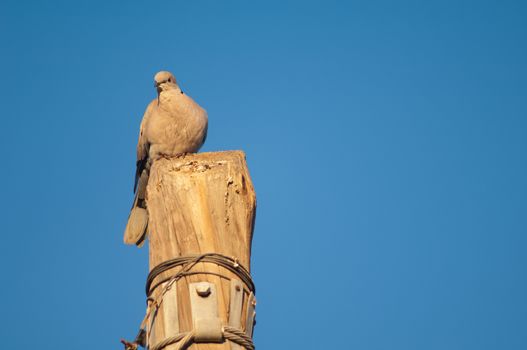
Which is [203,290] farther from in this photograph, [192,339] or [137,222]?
[137,222]

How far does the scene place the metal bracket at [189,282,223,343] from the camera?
3572 millimetres

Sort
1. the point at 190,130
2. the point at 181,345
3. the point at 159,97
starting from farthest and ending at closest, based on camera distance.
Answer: the point at 159,97 → the point at 190,130 → the point at 181,345

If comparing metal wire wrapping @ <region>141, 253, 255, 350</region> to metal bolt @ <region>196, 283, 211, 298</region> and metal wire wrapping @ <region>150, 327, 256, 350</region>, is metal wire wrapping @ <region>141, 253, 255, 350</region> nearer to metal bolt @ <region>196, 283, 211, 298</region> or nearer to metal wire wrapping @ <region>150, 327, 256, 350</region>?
metal wire wrapping @ <region>150, 327, 256, 350</region>

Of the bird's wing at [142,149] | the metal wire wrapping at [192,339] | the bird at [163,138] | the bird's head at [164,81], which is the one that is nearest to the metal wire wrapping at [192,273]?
the metal wire wrapping at [192,339]

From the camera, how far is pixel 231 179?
442cm

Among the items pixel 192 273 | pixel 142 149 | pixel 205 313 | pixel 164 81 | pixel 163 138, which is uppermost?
pixel 164 81

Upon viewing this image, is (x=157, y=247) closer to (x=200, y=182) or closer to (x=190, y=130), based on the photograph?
(x=200, y=182)

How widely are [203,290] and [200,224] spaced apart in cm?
49

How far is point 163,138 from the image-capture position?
704 cm

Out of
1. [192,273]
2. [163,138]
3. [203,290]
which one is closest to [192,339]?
[203,290]

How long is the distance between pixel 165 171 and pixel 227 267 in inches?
33.5

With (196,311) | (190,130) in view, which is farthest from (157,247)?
A: (190,130)

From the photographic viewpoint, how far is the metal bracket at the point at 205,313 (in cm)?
357

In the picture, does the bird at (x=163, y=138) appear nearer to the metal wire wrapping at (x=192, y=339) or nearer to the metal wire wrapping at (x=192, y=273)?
the metal wire wrapping at (x=192, y=273)
